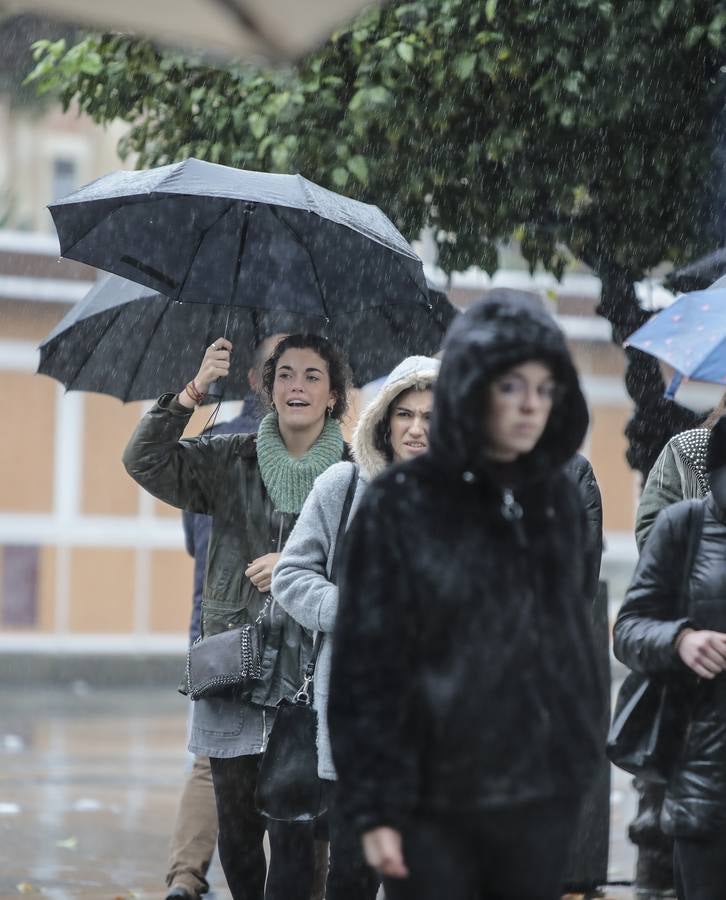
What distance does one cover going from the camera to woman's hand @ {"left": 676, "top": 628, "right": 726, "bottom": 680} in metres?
4.03

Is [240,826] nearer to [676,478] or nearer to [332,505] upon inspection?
[332,505]

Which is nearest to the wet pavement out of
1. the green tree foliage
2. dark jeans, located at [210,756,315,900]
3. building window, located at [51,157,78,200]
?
dark jeans, located at [210,756,315,900]

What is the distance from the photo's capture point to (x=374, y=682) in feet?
10.3

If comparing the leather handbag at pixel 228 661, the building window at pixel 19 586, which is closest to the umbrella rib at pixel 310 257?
Result: the leather handbag at pixel 228 661

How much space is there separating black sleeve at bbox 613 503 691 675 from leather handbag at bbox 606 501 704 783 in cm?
3

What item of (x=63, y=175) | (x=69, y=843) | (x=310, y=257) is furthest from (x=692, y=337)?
(x=63, y=175)

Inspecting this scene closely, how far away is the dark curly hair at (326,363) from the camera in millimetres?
5566

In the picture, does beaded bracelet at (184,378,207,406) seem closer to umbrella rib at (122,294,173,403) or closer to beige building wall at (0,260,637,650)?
umbrella rib at (122,294,173,403)

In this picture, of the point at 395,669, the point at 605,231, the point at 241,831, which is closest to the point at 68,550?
the point at 605,231

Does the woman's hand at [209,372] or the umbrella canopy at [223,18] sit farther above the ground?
the umbrella canopy at [223,18]

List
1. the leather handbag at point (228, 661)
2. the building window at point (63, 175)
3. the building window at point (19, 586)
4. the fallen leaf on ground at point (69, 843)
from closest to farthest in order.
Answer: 1. the leather handbag at point (228, 661)
2. the fallen leaf on ground at point (69, 843)
3. the building window at point (19, 586)
4. the building window at point (63, 175)

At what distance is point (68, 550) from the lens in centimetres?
2031

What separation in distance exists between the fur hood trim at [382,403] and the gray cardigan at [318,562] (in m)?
0.05

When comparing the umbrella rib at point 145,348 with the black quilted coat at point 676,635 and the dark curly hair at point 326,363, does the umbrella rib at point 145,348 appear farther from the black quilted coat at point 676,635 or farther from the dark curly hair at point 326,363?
the black quilted coat at point 676,635
